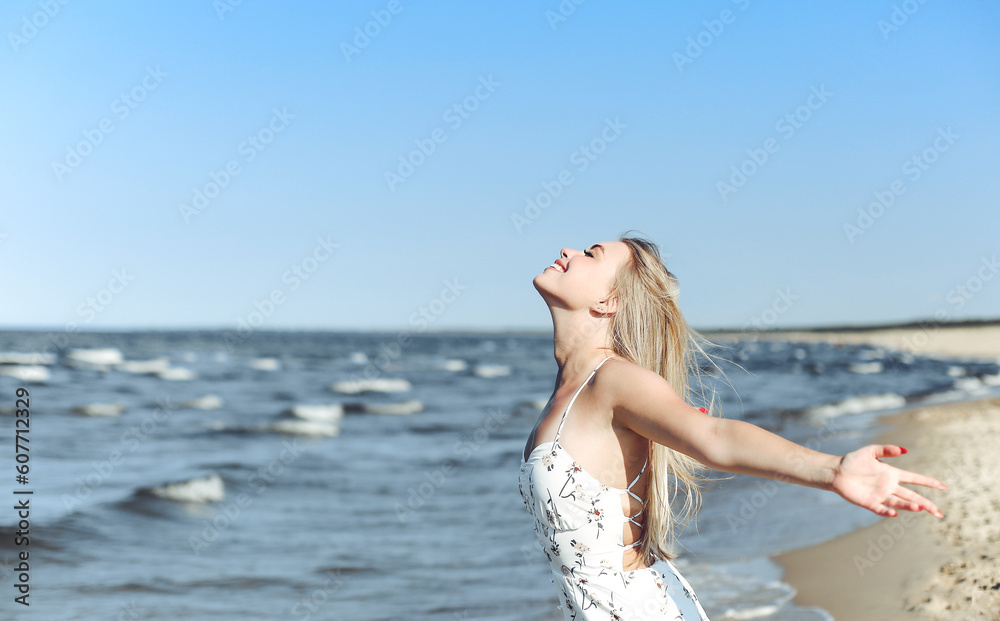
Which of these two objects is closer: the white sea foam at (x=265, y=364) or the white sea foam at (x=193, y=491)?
the white sea foam at (x=193, y=491)

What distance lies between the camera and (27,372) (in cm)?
3309

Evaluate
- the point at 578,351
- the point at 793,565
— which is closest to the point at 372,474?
the point at 793,565

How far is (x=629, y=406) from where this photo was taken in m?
2.28

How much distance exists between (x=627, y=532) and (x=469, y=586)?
4643mm

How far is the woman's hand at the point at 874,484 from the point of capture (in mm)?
1769

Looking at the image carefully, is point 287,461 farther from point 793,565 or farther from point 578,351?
point 578,351

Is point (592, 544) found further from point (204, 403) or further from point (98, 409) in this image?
point (204, 403)

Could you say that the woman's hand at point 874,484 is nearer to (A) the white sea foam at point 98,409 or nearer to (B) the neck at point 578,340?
(B) the neck at point 578,340

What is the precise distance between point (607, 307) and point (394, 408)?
20.7m

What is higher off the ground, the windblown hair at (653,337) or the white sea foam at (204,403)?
the white sea foam at (204,403)

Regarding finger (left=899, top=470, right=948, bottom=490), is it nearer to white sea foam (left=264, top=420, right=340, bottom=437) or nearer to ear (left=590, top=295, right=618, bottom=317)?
ear (left=590, top=295, right=618, bottom=317)

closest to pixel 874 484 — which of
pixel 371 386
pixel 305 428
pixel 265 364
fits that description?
pixel 305 428

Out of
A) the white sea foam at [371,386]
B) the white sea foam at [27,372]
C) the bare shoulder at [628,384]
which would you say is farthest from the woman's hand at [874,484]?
the white sea foam at [27,372]

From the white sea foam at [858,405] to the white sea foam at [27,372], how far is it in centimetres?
2608
